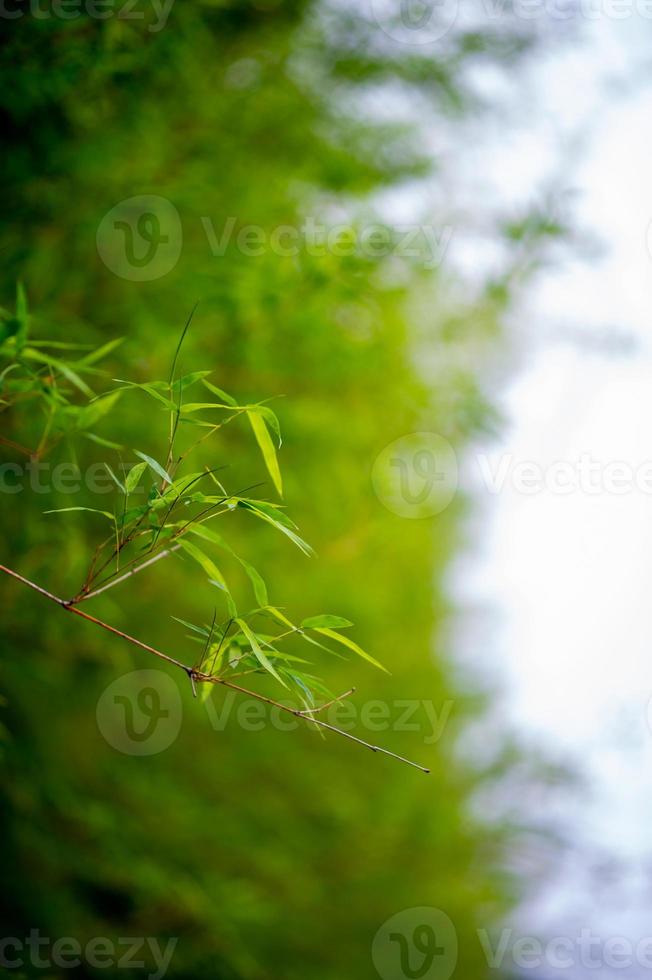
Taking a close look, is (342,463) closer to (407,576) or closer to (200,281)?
(200,281)

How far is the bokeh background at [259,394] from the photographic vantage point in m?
1.00

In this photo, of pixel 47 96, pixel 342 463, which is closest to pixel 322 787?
pixel 342 463
